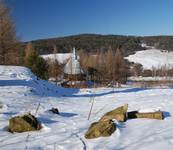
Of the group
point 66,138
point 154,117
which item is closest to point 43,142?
point 66,138

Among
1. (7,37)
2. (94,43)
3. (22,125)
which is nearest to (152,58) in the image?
(94,43)

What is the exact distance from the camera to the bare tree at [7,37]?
31.4m

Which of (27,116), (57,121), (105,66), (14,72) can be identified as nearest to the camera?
(27,116)

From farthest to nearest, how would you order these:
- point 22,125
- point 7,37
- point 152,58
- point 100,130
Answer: point 152,58 → point 7,37 → point 22,125 → point 100,130

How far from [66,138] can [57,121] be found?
2.10 m

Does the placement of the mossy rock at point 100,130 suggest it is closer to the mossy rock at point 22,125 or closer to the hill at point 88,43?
the mossy rock at point 22,125

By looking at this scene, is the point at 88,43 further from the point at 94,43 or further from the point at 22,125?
the point at 22,125

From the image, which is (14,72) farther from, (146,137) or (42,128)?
(146,137)

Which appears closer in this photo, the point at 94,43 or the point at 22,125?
the point at 22,125

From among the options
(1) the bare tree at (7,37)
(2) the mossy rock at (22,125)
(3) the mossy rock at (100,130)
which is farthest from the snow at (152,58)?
(3) the mossy rock at (100,130)

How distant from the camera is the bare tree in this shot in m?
31.4

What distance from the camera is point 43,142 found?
726 cm

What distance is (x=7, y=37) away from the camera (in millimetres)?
32375

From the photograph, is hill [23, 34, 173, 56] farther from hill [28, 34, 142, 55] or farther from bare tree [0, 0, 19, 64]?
bare tree [0, 0, 19, 64]
